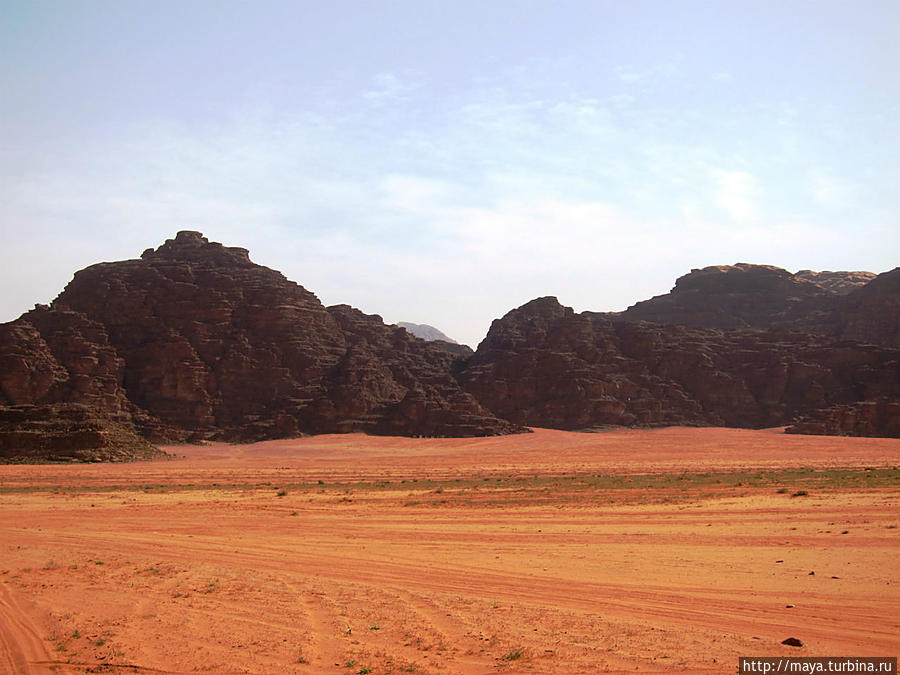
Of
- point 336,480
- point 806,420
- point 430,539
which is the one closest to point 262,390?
point 336,480

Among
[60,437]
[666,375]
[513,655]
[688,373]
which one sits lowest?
[513,655]

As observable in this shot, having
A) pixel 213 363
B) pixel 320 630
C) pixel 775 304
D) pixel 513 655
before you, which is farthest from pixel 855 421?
pixel 320 630

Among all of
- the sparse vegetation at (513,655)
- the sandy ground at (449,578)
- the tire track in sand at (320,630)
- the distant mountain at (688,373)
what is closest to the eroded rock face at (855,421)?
the distant mountain at (688,373)

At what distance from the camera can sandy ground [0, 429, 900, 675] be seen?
1002 cm

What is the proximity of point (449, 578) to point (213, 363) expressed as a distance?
68.0 meters

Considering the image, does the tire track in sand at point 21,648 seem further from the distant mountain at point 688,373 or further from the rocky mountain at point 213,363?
the distant mountain at point 688,373

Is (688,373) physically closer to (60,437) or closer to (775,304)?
(775,304)

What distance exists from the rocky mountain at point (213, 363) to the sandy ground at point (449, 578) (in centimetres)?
3889

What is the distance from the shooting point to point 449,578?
1429cm

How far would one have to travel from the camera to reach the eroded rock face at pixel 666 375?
8144cm

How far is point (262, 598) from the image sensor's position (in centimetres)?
1281

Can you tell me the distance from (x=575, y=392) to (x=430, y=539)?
63850mm

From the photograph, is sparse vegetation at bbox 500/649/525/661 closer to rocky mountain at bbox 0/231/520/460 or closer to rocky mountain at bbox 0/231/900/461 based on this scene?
rocky mountain at bbox 0/231/900/461

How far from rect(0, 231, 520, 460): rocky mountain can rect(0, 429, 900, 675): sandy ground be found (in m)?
38.9
